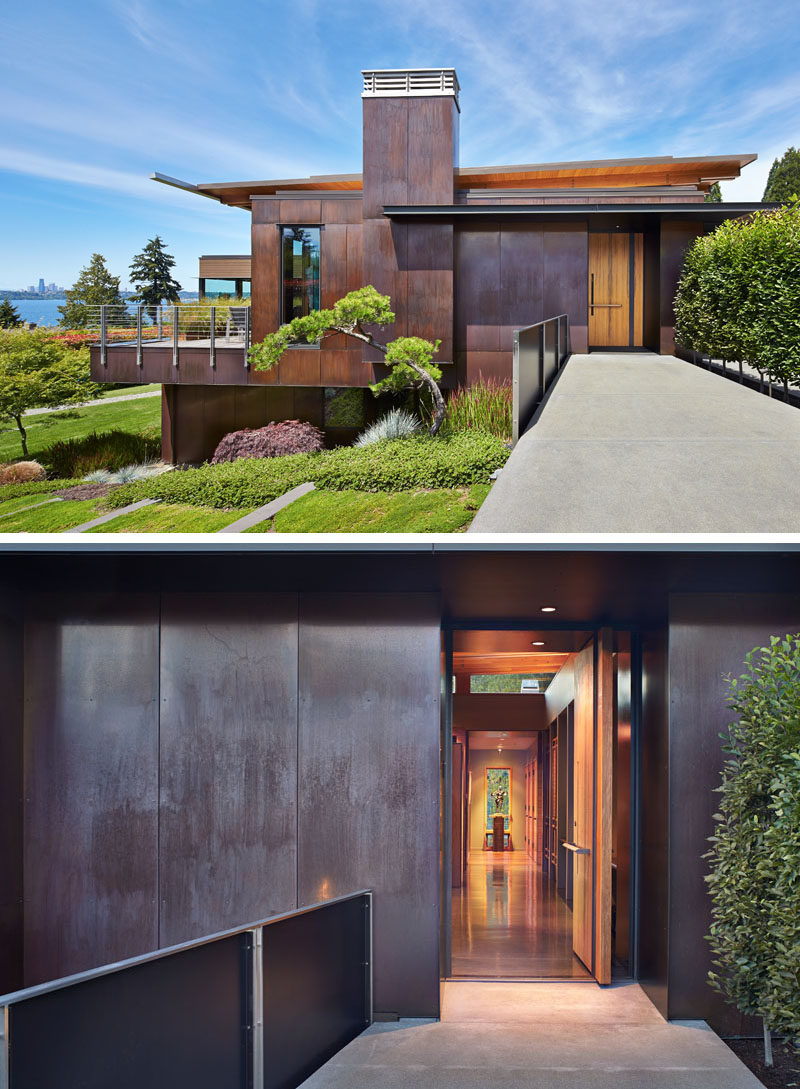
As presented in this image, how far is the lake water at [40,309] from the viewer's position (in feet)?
20.1

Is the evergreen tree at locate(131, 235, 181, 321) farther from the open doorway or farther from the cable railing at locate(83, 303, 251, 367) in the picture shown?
the open doorway

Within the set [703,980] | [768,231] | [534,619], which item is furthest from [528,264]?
[703,980]

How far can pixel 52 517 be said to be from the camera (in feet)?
20.1

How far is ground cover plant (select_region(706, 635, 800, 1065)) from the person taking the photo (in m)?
5.89

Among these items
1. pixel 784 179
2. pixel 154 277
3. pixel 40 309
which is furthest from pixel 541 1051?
pixel 784 179

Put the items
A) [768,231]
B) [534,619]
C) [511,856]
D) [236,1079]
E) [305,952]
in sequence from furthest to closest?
[511,856] → [534,619] → [768,231] → [305,952] → [236,1079]

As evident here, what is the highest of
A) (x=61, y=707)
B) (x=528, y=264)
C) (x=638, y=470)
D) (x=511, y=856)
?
(x=528, y=264)

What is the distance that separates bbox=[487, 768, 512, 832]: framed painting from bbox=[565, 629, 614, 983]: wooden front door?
17.8m

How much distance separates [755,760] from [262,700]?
3.75 meters

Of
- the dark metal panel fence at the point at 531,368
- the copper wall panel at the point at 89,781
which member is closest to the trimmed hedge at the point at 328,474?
the dark metal panel fence at the point at 531,368

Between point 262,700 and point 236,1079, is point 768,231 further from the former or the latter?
point 236,1079

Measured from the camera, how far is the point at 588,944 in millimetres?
9227

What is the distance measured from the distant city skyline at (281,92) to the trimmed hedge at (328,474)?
1276 millimetres

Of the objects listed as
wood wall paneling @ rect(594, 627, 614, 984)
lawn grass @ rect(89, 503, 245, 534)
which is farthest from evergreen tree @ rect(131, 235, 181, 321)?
wood wall paneling @ rect(594, 627, 614, 984)
